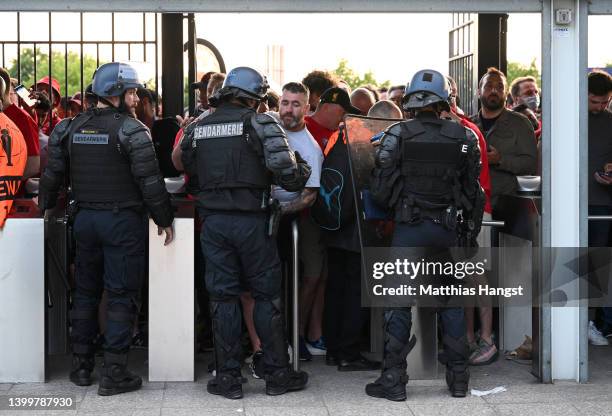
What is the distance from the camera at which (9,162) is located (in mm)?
6723

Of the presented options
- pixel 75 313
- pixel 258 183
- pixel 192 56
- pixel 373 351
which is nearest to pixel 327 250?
pixel 373 351

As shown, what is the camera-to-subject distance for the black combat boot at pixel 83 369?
6664 mm

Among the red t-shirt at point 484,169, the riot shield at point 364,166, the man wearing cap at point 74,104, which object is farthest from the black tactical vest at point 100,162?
the man wearing cap at point 74,104

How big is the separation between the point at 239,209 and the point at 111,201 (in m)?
0.77

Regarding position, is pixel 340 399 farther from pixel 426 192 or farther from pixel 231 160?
A: pixel 231 160

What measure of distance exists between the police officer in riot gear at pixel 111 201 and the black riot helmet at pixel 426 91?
1515mm

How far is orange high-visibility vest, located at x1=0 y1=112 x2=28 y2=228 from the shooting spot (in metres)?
6.67

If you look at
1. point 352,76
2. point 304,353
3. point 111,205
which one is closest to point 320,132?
point 304,353

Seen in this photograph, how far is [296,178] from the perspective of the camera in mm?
6277

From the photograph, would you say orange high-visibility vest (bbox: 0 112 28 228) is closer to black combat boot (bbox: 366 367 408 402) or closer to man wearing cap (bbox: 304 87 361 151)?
man wearing cap (bbox: 304 87 361 151)

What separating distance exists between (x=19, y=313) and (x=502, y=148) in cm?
350

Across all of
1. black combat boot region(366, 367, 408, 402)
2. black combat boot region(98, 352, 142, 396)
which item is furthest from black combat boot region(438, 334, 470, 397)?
black combat boot region(98, 352, 142, 396)

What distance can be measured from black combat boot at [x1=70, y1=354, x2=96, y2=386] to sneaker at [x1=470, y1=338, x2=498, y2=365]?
246 centimetres

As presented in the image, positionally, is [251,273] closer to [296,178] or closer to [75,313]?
[296,178]
